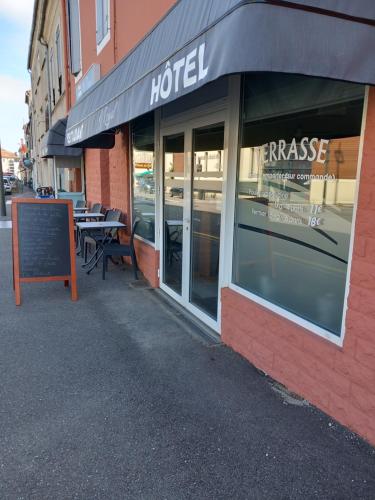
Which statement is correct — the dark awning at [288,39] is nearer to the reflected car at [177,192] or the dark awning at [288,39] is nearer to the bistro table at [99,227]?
the reflected car at [177,192]

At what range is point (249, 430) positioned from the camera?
8.05 ft

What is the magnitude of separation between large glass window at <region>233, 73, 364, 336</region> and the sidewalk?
0.73 meters

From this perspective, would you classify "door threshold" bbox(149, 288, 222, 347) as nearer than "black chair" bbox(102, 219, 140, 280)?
Yes

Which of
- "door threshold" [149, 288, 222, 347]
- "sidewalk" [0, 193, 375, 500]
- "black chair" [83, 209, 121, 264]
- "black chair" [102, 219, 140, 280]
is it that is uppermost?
"black chair" [83, 209, 121, 264]

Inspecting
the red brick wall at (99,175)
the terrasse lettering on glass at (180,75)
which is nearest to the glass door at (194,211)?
the terrasse lettering on glass at (180,75)

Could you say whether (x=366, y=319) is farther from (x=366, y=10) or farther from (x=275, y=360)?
(x=366, y=10)

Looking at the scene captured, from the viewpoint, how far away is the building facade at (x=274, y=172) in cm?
186

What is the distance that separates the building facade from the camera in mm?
1864

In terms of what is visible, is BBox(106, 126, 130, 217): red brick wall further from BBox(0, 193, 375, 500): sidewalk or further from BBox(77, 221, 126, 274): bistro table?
BBox(0, 193, 375, 500): sidewalk

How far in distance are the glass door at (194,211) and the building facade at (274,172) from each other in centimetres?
2

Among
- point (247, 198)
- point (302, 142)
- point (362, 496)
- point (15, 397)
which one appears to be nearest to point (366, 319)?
point (362, 496)

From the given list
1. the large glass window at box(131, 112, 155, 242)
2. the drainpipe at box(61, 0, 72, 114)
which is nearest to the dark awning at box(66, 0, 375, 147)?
the large glass window at box(131, 112, 155, 242)

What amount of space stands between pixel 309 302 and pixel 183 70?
1.83 m

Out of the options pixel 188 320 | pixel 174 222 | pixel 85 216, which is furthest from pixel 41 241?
pixel 85 216
